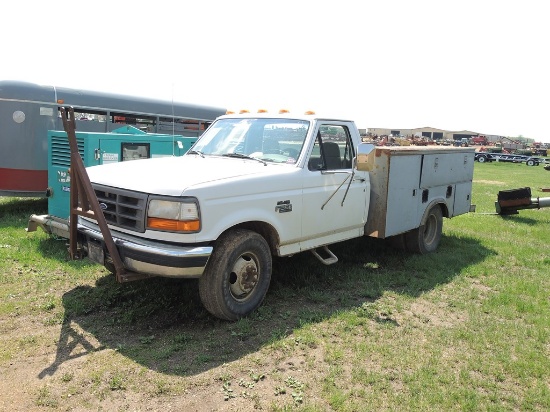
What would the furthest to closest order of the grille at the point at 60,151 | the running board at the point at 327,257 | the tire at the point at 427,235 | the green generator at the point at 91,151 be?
the grille at the point at 60,151 → the tire at the point at 427,235 → the green generator at the point at 91,151 → the running board at the point at 327,257

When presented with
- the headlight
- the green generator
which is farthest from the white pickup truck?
the green generator

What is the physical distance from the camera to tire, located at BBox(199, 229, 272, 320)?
14.9ft

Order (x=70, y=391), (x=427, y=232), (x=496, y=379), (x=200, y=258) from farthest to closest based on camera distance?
(x=427, y=232), (x=200, y=258), (x=496, y=379), (x=70, y=391)

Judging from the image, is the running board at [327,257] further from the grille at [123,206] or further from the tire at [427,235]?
the grille at [123,206]

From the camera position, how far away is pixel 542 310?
17.7 feet

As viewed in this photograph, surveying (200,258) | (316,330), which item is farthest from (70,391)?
(316,330)

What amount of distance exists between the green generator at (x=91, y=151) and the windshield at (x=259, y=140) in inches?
73.0

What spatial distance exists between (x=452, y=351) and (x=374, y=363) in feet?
2.67

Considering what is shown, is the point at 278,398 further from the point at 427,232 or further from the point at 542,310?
the point at 427,232

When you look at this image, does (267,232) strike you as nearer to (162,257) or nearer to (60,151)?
(162,257)

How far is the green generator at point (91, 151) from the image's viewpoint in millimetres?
7328

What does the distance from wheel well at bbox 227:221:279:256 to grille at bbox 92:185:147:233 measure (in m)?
1.04

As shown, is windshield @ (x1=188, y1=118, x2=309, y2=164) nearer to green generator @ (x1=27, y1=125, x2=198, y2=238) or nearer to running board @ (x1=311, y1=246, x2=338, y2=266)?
running board @ (x1=311, y1=246, x2=338, y2=266)

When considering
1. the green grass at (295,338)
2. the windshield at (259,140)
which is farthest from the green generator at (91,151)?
the windshield at (259,140)
